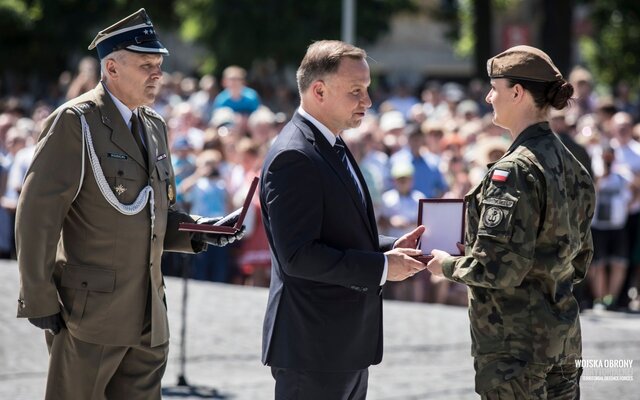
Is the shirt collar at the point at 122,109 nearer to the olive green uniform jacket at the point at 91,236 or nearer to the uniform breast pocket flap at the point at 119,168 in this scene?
the olive green uniform jacket at the point at 91,236

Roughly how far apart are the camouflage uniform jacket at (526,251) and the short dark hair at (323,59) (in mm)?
780

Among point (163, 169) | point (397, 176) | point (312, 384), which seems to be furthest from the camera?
point (397, 176)

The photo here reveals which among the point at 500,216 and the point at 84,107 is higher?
the point at 84,107

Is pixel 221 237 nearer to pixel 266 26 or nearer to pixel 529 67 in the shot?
pixel 529 67

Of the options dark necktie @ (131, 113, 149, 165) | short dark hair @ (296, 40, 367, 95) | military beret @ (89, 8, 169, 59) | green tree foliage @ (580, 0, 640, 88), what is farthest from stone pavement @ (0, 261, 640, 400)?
green tree foliage @ (580, 0, 640, 88)

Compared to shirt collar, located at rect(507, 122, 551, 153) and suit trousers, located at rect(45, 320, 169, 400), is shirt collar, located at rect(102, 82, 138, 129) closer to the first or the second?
suit trousers, located at rect(45, 320, 169, 400)

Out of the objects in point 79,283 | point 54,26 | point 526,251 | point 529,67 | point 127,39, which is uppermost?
point 54,26

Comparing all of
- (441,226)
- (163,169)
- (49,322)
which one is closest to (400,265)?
(441,226)

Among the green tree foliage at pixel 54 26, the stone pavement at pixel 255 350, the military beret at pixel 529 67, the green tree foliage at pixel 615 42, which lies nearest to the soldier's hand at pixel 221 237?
the military beret at pixel 529 67

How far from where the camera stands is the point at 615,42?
3241cm

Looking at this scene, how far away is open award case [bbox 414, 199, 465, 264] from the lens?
5.25 metres

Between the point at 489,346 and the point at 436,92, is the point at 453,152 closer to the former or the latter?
the point at 436,92

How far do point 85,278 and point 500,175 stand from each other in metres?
1.84

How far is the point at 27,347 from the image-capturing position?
9.28m
